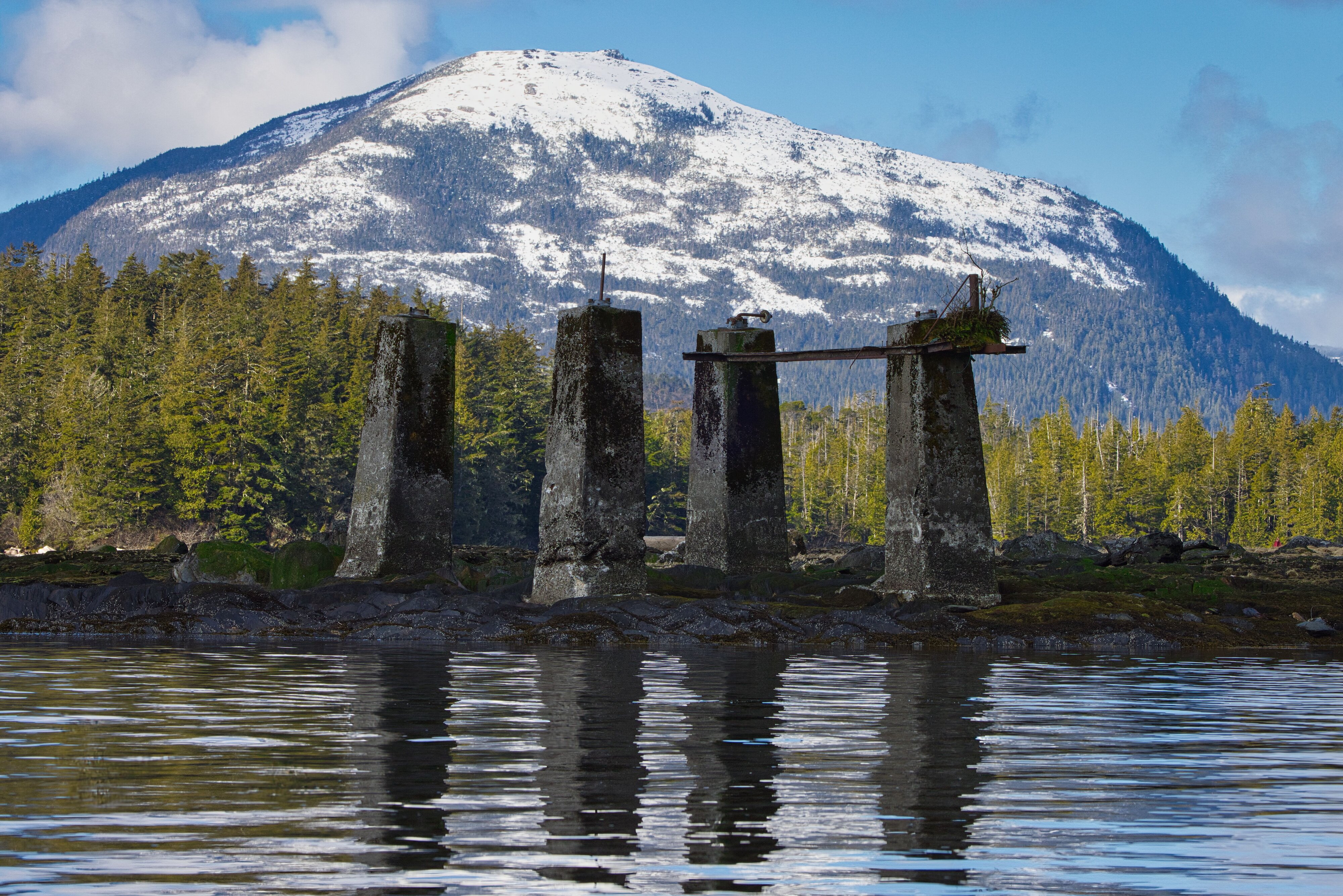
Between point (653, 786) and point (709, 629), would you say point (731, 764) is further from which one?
point (709, 629)

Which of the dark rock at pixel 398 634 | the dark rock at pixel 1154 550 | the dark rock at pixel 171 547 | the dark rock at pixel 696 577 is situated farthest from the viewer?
the dark rock at pixel 171 547

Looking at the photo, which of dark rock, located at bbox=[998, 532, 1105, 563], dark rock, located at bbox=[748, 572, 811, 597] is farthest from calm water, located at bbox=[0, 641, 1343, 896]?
dark rock, located at bbox=[998, 532, 1105, 563]

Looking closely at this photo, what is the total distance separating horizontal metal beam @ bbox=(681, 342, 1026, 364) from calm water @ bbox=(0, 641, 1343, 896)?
8.40 m

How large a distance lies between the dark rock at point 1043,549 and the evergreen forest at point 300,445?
19.8 meters

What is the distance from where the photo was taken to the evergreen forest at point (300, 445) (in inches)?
2687

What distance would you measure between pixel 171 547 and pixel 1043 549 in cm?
2559

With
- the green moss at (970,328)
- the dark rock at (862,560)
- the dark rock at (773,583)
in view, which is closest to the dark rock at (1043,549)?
the dark rock at (862,560)

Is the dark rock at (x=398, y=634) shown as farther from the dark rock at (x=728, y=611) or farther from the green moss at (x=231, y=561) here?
the green moss at (x=231, y=561)

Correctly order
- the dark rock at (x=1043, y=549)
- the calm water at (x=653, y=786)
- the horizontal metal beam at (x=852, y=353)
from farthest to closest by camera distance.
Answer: the dark rock at (x=1043, y=549)
the horizontal metal beam at (x=852, y=353)
the calm water at (x=653, y=786)

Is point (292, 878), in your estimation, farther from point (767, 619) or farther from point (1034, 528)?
point (1034, 528)

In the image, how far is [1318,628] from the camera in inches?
806

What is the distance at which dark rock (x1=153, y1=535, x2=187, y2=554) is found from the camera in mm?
36625

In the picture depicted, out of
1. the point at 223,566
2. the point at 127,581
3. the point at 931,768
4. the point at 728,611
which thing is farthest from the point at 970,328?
the point at 931,768

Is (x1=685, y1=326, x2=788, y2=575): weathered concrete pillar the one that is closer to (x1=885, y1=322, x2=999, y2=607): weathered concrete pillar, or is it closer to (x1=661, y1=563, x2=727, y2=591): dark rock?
(x1=661, y1=563, x2=727, y2=591): dark rock
